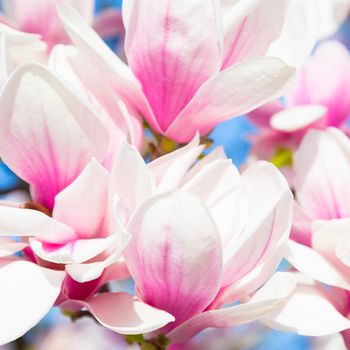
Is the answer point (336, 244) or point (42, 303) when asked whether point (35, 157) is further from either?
point (336, 244)

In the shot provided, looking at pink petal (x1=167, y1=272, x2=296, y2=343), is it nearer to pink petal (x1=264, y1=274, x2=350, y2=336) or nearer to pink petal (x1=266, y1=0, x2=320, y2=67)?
pink petal (x1=264, y1=274, x2=350, y2=336)

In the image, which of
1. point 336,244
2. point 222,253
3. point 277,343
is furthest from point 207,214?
point 277,343

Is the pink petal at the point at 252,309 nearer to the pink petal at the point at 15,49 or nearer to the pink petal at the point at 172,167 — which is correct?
the pink petal at the point at 172,167

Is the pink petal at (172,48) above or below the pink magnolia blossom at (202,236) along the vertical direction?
above

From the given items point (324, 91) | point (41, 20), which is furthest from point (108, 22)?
point (324, 91)

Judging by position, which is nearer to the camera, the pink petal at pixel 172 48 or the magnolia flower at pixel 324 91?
the pink petal at pixel 172 48

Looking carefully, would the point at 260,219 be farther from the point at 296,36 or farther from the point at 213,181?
the point at 296,36

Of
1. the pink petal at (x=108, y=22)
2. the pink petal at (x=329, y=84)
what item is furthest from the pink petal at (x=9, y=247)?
the pink petal at (x=108, y=22)
